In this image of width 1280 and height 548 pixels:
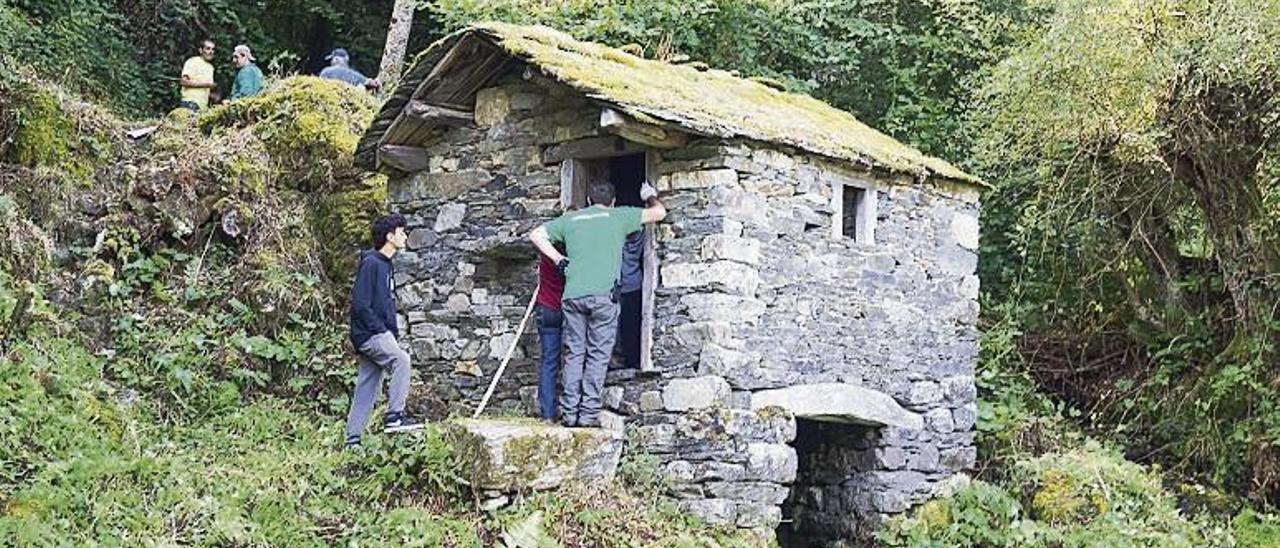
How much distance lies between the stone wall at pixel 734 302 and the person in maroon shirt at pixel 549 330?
14.4 inches

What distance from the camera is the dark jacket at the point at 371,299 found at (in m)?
7.71

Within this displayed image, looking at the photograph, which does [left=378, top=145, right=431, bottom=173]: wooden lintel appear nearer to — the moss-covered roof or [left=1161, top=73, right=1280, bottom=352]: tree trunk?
the moss-covered roof

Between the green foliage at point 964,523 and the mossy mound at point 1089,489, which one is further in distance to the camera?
the mossy mound at point 1089,489

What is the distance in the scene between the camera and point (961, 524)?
908cm

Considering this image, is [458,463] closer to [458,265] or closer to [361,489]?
[361,489]

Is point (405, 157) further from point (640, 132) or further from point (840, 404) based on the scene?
point (840, 404)

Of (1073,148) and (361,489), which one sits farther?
(1073,148)

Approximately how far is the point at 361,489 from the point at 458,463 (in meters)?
0.55

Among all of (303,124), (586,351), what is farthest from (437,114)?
(303,124)

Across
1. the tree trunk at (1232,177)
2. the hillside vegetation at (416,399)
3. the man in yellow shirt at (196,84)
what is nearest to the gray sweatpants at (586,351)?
the hillside vegetation at (416,399)

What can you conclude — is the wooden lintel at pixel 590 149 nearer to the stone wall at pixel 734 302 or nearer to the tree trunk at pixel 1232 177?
the stone wall at pixel 734 302

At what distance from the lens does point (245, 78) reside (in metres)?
12.6

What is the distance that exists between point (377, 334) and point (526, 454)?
4.01ft

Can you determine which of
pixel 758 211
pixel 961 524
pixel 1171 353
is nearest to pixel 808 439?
pixel 961 524
